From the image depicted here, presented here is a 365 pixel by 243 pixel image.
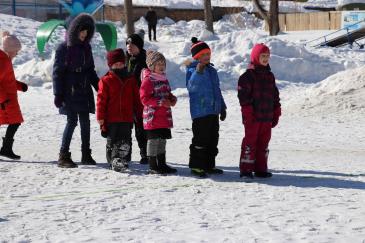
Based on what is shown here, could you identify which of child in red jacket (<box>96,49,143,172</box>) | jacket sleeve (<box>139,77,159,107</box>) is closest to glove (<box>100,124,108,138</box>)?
child in red jacket (<box>96,49,143,172</box>)

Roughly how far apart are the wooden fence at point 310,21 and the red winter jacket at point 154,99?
1371 inches

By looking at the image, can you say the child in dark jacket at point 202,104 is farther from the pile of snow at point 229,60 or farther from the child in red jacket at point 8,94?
the pile of snow at point 229,60

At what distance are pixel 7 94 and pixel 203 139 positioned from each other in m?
2.43

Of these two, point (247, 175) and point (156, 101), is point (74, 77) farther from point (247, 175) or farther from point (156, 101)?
point (247, 175)

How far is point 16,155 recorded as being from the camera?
7.95 m

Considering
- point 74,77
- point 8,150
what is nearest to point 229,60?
point 8,150

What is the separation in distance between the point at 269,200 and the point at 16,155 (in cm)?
356

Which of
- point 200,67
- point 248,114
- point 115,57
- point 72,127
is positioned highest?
point 115,57

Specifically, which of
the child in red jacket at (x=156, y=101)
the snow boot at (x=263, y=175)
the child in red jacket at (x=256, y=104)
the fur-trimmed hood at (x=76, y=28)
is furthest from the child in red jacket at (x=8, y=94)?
the snow boot at (x=263, y=175)

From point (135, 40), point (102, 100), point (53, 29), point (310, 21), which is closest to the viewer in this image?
point (102, 100)

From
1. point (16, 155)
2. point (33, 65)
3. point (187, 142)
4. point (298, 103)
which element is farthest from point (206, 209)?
point (33, 65)

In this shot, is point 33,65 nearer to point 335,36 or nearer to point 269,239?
point 269,239

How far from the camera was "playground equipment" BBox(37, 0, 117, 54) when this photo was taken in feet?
64.4

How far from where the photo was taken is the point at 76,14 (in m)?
19.6
